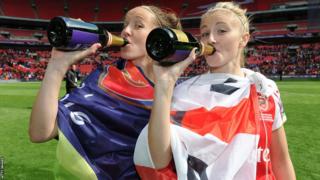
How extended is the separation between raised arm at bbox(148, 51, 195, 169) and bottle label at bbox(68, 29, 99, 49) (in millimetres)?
314

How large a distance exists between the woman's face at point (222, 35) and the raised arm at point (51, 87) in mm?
521

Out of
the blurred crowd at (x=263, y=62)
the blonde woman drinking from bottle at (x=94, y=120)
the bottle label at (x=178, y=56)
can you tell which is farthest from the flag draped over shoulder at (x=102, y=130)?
the blurred crowd at (x=263, y=62)

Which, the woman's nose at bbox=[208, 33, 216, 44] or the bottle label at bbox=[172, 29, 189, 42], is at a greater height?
the bottle label at bbox=[172, 29, 189, 42]

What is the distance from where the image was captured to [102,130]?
1.73 meters

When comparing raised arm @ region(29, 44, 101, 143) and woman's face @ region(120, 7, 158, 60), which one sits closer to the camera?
raised arm @ region(29, 44, 101, 143)

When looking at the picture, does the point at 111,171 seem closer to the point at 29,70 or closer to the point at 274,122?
the point at 274,122

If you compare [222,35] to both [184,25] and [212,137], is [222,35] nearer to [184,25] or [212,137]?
[212,137]

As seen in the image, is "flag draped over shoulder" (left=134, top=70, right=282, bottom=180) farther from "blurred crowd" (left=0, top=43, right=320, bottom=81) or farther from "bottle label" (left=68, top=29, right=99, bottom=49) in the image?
"blurred crowd" (left=0, top=43, right=320, bottom=81)

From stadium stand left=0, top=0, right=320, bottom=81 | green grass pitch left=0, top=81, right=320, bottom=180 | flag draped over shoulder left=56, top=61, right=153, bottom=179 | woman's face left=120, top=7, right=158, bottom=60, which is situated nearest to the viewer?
flag draped over shoulder left=56, top=61, right=153, bottom=179

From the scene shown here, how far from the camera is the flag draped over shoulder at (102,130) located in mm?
1687

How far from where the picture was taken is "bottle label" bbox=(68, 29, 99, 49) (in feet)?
4.77

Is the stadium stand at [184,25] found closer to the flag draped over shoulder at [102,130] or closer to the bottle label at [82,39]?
the flag draped over shoulder at [102,130]

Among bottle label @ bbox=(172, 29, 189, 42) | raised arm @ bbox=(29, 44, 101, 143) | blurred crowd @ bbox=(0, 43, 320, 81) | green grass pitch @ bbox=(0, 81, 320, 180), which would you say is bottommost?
blurred crowd @ bbox=(0, 43, 320, 81)

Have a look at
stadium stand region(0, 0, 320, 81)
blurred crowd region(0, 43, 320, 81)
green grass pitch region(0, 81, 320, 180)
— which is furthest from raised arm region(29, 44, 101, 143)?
blurred crowd region(0, 43, 320, 81)
